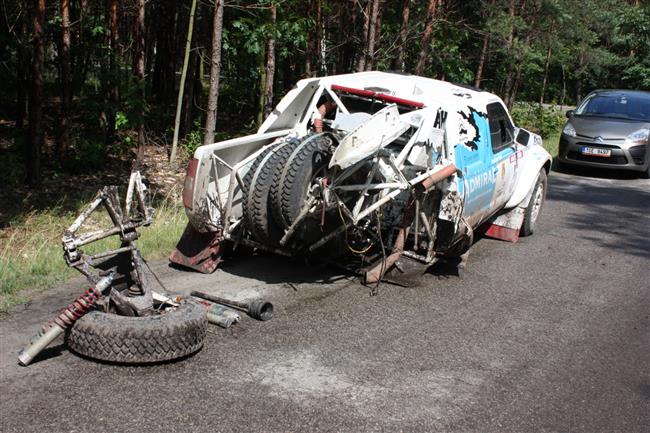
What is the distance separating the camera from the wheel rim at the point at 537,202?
9609mm

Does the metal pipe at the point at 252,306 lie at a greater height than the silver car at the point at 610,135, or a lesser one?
lesser

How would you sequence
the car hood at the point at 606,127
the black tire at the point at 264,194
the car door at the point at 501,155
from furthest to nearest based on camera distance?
the car hood at the point at 606,127, the car door at the point at 501,155, the black tire at the point at 264,194

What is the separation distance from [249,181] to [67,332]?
2299 millimetres

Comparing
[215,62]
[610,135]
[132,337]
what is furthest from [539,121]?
[132,337]

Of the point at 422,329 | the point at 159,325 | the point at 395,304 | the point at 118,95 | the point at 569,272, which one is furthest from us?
the point at 118,95

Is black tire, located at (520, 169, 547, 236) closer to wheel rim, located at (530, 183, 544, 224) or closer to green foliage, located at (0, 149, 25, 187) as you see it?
wheel rim, located at (530, 183, 544, 224)

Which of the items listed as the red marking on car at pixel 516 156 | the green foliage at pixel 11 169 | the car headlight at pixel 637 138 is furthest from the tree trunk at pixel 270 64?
the car headlight at pixel 637 138

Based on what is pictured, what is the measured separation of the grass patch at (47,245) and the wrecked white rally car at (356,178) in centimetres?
98

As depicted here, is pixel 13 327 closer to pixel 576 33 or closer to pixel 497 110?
pixel 497 110

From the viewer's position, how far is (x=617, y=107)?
15.9 m

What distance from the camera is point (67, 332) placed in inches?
195

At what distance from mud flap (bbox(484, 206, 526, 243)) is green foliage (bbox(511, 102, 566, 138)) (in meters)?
13.2

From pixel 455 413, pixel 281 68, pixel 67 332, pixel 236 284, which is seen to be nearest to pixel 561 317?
pixel 455 413

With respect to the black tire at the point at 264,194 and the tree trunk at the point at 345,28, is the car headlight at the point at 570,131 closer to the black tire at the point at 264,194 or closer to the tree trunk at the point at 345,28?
the tree trunk at the point at 345,28
